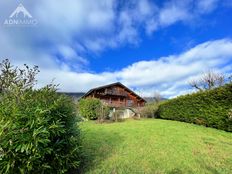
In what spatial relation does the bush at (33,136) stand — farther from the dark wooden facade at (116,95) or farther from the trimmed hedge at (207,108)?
the dark wooden facade at (116,95)

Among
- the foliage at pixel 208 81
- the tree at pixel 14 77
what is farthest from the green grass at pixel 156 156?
the foliage at pixel 208 81

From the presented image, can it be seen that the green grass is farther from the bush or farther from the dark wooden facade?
the dark wooden facade

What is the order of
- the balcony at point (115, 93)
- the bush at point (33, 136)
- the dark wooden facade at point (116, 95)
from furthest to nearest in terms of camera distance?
the balcony at point (115, 93) < the dark wooden facade at point (116, 95) < the bush at point (33, 136)

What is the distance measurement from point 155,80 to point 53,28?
4761 centimetres

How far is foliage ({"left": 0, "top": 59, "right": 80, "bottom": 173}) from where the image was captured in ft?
11.4

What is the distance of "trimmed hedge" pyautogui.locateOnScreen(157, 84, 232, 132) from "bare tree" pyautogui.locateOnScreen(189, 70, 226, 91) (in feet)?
39.8

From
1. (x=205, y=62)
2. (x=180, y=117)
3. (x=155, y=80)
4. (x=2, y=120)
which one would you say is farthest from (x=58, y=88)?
(x=155, y=80)

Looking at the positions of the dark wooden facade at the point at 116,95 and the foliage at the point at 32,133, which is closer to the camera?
the foliage at the point at 32,133

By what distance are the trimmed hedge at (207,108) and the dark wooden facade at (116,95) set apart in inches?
744

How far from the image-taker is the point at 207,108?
550 inches

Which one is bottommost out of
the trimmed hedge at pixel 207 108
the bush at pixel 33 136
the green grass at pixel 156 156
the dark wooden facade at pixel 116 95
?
the green grass at pixel 156 156

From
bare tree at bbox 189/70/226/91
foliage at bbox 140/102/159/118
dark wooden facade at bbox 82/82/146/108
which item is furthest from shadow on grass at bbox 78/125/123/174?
dark wooden facade at bbox 82/82/146/108

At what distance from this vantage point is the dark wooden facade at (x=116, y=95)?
36719 millimetres

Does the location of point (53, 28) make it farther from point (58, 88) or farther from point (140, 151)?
point (140, 151)
